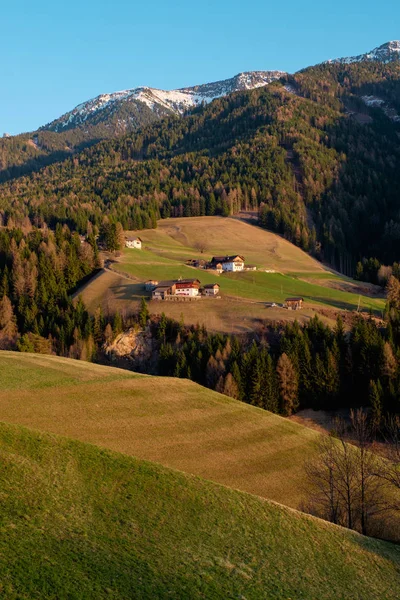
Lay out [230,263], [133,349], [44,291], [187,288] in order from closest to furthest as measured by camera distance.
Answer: [133,349] < [187,288] < [44,291] < [230,263]

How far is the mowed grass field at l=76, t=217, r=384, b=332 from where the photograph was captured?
106894mm

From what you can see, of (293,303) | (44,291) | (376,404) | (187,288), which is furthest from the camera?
(44,291)

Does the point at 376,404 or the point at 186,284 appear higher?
the point at 186,284

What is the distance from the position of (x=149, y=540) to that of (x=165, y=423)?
2586 centimetres

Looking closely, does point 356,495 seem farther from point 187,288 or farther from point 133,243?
point 133,243

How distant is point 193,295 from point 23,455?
8678 centimetres

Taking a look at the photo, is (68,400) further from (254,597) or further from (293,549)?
(254,597)

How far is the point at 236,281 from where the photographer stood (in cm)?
13125

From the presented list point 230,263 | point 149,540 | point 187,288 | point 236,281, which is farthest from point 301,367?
point 149,540

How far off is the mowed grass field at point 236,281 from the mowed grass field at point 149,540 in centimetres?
7030

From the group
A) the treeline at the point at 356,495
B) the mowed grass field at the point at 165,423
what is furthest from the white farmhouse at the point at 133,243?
the treeline at the point at 356,495

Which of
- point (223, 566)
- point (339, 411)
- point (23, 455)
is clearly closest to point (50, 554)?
point (223, 566)

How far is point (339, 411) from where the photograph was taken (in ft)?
275

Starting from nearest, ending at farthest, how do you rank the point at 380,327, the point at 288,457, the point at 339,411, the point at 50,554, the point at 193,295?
the point at 50,554, the point at 288,457, the point at 339,411, the point at 380,327, the point at 193,295
